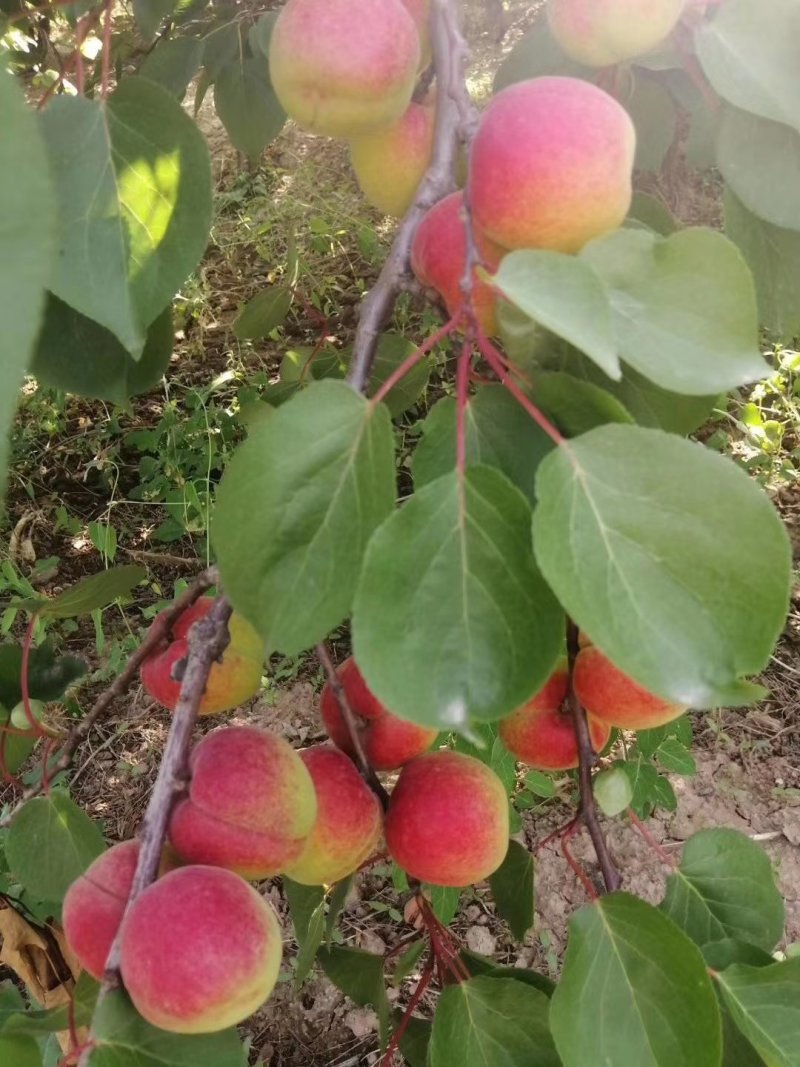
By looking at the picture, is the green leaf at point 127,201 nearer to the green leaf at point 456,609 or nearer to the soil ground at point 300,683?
the green leaf at point 456,609

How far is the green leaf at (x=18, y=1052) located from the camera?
57 cm

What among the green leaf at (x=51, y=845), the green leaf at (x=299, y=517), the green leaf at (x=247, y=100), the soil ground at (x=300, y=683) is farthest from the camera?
the soil ground at (x=300, y=683)

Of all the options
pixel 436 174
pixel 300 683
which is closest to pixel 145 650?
pixel 436 174

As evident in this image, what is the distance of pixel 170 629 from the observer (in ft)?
2.52

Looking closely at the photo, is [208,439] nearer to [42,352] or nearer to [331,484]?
[42,352]

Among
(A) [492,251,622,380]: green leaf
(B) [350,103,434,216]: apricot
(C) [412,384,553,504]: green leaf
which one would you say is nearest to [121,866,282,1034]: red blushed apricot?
(C) [412,384,553,504]: green leaf

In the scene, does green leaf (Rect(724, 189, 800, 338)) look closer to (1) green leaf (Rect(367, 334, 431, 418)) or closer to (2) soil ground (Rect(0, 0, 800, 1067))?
(1) green leaf (Rect(367, 334, 431, 418))

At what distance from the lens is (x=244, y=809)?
1.90 ft

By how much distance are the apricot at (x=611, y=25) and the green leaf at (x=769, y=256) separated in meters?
0.13

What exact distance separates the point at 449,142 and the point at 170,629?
1.39 feet

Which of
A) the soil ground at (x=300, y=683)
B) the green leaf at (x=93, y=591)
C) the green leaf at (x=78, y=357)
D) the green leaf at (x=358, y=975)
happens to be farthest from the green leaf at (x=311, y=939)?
the soil ground at (x=300, y=683)

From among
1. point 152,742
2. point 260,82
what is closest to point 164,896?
point 260,82

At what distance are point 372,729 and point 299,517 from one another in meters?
0.30

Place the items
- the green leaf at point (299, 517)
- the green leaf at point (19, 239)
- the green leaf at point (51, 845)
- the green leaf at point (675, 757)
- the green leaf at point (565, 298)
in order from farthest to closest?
the green leaf at point (675, 757) < the green leaf at point (51, 845) < the green leaf at point (299, 517) < the green leaf at point (565, 298) < the green leaf at point (19, 239)
